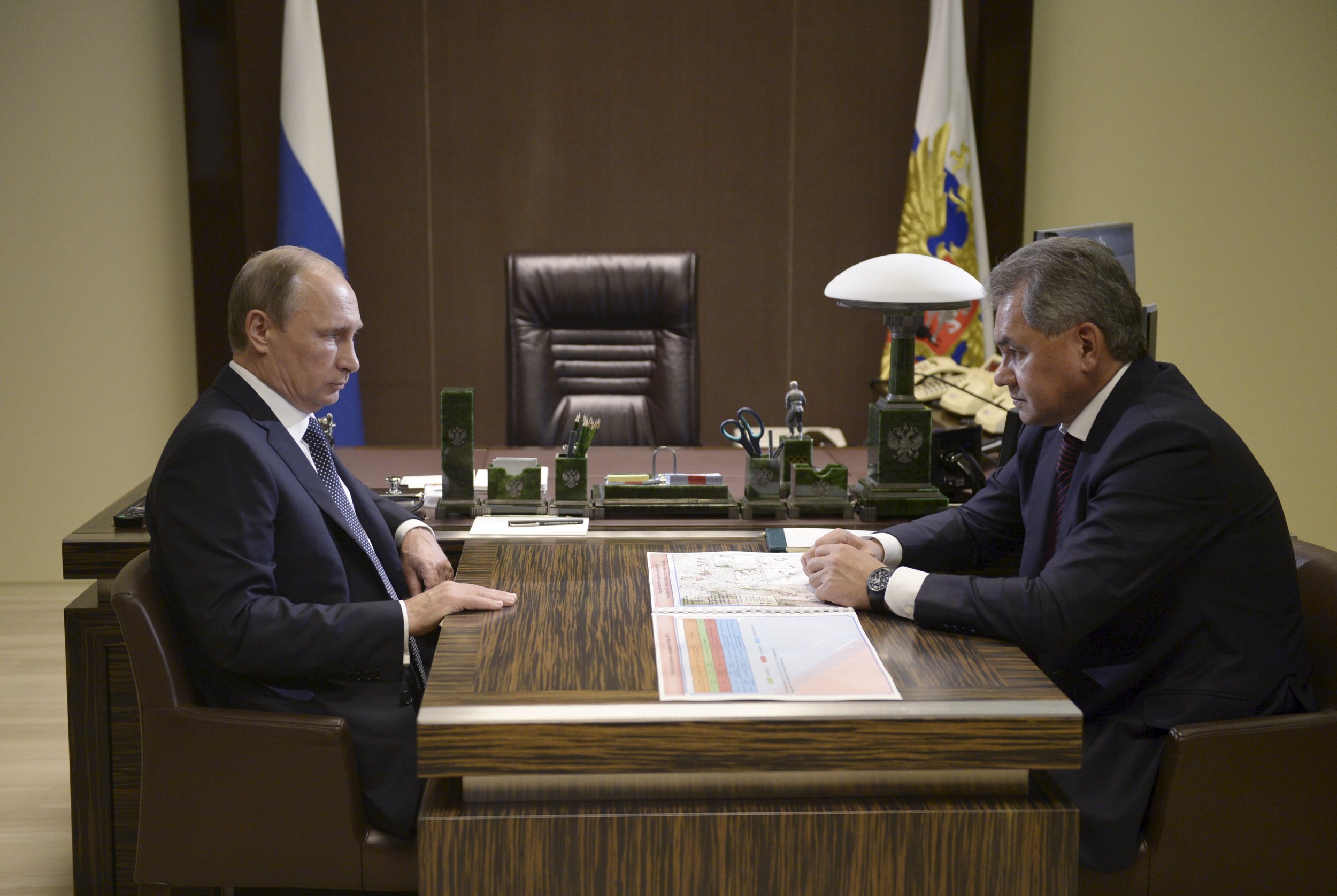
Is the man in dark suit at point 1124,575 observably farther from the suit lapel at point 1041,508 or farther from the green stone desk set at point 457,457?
the green stone desk set at point 457,457

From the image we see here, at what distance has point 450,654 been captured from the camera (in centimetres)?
158

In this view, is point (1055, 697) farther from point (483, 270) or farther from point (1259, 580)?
point (483, 270)

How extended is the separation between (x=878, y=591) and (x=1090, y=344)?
1.67 feet

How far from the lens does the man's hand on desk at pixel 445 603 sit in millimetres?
1738

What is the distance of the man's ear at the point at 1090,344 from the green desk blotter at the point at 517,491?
1045 mm

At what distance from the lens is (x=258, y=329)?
189 centimetres

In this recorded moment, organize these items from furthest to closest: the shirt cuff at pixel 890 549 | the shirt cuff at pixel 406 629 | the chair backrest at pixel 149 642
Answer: the shirt cuff at pixel 890 549 < the shirt cuff at pixel 406 629 < the chair backrest at pixel 149 642

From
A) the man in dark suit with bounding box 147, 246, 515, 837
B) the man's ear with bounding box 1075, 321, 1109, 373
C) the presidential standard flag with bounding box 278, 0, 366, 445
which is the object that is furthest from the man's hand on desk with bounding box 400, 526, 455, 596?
the presidential standard flag with bounding box 278, 0, 366, 445

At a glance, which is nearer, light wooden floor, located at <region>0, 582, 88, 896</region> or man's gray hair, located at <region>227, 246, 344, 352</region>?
man's gray hair, located at <region>227, 246, 344, 352</region>

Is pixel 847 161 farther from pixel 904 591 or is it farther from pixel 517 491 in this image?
pixel 904 591

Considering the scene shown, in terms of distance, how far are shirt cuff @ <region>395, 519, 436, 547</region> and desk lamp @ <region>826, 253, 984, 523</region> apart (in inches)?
33.8

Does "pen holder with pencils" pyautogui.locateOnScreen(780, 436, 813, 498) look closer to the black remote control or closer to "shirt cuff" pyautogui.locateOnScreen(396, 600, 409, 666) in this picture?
"shirt cuff" pyautogui.locateOnScreen(396, 600, 409, 666)

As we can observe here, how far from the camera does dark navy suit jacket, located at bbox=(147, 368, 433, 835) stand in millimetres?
1656

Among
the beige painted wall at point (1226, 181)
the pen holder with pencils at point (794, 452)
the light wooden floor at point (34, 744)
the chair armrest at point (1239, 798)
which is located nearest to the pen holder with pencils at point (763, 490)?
the pen holder with pencils at point (794, 452)
